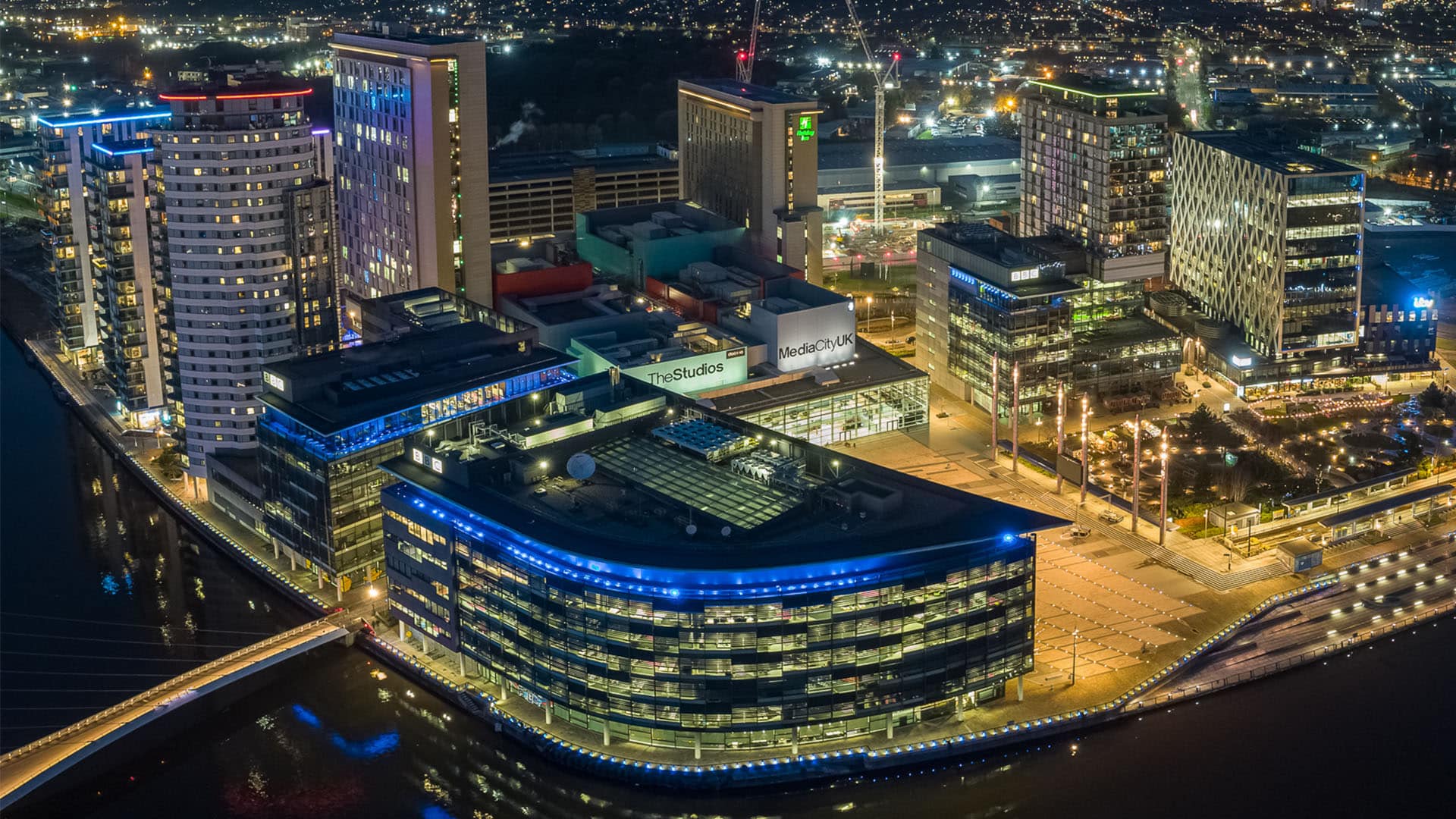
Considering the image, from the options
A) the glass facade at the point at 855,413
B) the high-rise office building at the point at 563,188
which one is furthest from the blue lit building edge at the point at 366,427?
the high-rise office building at the point at 563,188

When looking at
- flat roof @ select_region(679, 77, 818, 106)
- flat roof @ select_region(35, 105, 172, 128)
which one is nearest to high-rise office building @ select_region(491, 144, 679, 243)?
flat roof @ select_region(679, 77, 818, 106)

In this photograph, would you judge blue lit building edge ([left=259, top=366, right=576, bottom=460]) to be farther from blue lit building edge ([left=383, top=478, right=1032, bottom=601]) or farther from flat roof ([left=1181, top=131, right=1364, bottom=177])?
flat roof ([left=1181, top=131, right=1364, bottom=177])

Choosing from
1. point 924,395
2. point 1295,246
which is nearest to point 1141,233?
point 1295,246

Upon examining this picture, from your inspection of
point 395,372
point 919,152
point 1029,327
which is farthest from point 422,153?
point 919,152

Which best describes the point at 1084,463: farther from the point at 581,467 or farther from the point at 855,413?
the point at 581,467

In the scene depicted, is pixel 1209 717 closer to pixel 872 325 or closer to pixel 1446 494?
pixel 1446 494

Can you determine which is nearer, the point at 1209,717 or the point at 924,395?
the point at 1209,717
